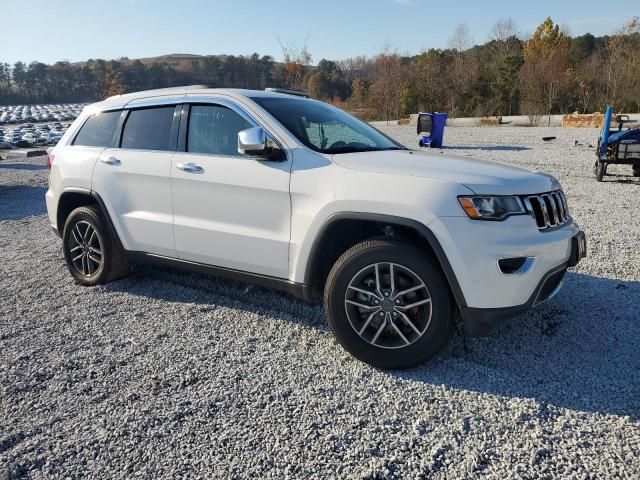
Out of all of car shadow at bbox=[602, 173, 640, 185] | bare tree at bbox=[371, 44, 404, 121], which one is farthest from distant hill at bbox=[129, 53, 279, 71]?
car shadow at bbox=[602, 173, 640, 185]

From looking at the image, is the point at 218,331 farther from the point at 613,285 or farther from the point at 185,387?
the point at 613,285

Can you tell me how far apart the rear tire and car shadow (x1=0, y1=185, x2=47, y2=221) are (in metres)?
4.61

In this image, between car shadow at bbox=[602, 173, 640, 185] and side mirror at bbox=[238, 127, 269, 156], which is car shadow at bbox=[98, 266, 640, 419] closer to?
side mirror at bbox=[238, 127, 269, 156]

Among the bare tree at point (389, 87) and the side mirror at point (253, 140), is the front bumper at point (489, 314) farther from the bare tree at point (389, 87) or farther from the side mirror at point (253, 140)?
the bare tree at point (389, 87)

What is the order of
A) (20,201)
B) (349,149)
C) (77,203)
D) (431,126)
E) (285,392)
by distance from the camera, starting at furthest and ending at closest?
1. (431,126)
2. (20,201)
3. (77,203)
4. (349,149)
5. (285,392)

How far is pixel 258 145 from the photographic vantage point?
317 cm

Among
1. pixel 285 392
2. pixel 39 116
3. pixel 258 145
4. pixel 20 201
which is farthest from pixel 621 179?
pixel 39 116

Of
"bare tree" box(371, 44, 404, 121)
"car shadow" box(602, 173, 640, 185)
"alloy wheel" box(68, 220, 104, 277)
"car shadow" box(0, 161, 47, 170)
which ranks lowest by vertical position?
"car shadow" box(0, 161, 47, 170)

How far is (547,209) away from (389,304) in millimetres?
1157

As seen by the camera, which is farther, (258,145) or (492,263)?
(258,145)

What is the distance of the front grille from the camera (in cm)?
291

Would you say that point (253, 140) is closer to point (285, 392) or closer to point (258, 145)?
point (258, 145)

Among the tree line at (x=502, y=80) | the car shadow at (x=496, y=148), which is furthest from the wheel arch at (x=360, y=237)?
the tree line at (x=502, y=80)

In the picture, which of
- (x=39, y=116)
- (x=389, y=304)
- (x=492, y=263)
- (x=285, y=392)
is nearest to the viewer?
(x=492, y=263)
